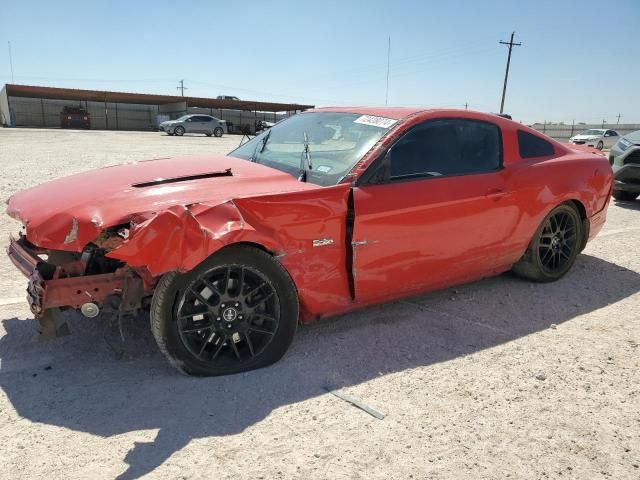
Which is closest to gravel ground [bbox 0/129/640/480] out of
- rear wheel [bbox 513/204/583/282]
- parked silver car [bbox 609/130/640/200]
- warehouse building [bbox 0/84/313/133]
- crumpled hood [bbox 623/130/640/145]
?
rear wheel [bbox 513/204/583/282]

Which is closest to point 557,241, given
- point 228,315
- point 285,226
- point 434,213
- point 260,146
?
point 434,213

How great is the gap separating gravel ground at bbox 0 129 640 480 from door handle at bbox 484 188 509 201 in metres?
0.93

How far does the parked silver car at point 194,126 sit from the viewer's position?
116 ft

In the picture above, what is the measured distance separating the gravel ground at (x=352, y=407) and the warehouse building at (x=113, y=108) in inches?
1562

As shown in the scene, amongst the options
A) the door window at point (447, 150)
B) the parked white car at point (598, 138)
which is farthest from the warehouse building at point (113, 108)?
the door window at point (447, 150)

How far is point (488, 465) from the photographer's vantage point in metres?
2.33

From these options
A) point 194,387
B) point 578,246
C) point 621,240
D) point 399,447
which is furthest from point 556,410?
point 621,240

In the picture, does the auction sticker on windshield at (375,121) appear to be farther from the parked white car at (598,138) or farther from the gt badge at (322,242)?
the parked white car at (598,138)

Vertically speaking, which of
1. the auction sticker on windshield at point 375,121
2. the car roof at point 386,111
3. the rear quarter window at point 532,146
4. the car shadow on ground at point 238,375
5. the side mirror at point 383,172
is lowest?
the car shadow on ground at point 238,375

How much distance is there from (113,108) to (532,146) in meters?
50.8

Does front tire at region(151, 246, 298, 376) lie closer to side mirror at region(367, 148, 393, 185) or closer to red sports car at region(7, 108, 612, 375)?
red sports car at region(7, 108, 612, 375)

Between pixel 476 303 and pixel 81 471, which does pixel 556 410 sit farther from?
pixel 81 471

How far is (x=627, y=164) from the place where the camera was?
9.05 metres

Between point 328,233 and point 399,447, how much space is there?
133 cm
